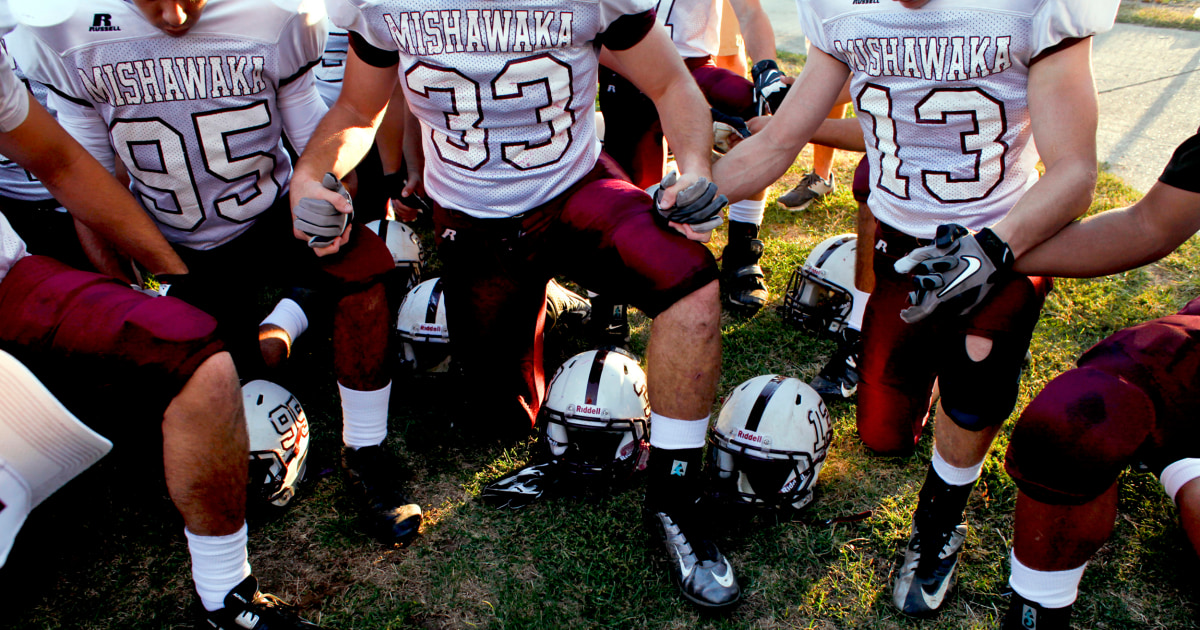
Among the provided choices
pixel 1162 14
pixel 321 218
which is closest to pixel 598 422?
pixel 321 218

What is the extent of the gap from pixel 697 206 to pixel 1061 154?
101cm

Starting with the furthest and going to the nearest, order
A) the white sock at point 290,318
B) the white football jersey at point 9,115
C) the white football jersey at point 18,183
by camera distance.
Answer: the white sock at point 290,318, the white football jersey at point 18,183, the white football jersey at point 9,115

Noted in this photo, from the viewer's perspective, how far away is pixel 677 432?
245cm

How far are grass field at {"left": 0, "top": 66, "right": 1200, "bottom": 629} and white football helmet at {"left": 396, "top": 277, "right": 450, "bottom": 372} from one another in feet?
0.73

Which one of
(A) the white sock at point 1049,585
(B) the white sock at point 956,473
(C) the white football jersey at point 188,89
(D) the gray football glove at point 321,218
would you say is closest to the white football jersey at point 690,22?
(C) the white football jersey at point 188,89

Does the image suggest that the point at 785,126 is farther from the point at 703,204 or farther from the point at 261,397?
the point at 261,397

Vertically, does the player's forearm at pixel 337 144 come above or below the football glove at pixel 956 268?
below

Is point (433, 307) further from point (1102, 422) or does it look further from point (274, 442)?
point (1102, 422)

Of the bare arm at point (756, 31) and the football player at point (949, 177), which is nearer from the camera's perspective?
the football player at point (949, 177)

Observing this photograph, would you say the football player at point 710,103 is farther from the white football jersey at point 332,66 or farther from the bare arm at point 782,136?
the white football jersey at point 332,66

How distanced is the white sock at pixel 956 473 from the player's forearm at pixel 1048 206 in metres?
0.69

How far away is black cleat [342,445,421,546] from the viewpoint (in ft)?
8.89

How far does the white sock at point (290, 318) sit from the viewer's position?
343 cm

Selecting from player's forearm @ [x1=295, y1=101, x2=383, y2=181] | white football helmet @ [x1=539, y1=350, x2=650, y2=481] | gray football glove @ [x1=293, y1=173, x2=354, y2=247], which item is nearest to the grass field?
white football helmet @ [x1=539, y1=350, x2=650, y2=481]
